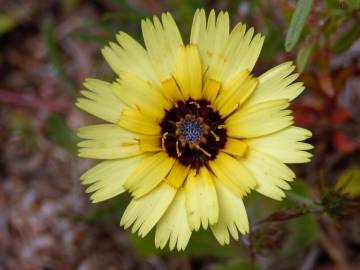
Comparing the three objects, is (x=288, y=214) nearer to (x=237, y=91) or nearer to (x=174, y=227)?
(x=174, y=227)

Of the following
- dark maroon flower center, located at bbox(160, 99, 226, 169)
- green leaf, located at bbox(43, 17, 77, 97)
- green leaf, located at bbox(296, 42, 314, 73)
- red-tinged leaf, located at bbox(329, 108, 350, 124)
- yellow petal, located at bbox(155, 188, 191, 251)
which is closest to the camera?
yellow petal, located at bbox(155, 188, 191, 251)

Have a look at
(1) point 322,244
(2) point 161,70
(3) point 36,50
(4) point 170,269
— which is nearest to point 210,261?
(4) point 170,269

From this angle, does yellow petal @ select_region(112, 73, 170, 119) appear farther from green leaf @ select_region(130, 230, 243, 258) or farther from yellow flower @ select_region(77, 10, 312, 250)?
green leaf @ select_region(130, 230, 243, 258)

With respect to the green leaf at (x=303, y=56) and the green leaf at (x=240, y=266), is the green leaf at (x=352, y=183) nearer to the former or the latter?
the green leaf at (x=240, y=266)

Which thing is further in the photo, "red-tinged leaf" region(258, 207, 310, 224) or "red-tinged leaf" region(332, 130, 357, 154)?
"red-tinged leaf" region(332, 130, 357, 154)

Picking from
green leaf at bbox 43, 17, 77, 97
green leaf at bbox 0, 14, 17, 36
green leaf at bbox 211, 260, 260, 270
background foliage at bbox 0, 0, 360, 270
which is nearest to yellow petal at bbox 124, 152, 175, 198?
background foliage at bbox 0, 0, 360, 270

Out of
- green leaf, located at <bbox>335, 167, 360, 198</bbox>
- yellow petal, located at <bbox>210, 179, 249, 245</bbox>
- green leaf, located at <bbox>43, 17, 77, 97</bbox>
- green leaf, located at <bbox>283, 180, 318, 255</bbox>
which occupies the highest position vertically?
green leaf, located at <bbox>43, 17, 77, 97</bbox>
